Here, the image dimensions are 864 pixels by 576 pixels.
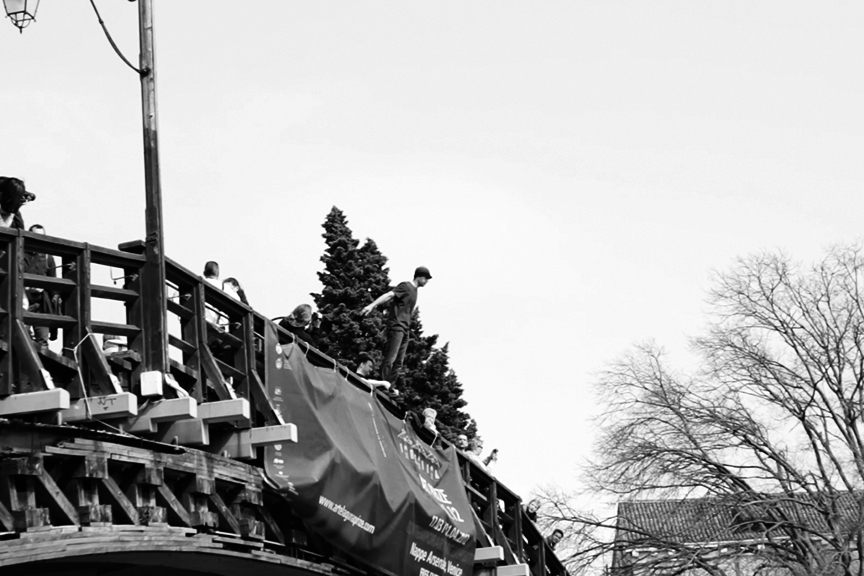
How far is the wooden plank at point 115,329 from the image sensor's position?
1088 centimetres

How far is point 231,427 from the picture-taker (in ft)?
40.8

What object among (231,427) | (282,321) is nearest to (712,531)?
(282,321)

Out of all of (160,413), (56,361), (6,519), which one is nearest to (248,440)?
(160,413)

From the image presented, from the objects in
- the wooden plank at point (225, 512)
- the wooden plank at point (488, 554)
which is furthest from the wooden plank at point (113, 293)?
the wooden plank at point (488, 554)

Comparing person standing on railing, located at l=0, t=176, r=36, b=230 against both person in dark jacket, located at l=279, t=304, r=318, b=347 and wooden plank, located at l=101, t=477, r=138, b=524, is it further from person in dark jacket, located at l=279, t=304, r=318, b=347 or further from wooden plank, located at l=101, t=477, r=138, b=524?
person in dark jacket, located at l=279, t=304, r=318, b=347

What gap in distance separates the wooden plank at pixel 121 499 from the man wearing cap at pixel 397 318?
6.98 metres

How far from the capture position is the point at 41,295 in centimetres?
1156

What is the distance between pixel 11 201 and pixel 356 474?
457cm

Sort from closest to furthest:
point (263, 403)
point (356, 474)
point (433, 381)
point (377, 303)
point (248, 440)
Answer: point (248, 440) < point (263, 403) < point (356, 474) < point (377, 303) < point (433, 381)

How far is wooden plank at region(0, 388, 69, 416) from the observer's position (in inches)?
379

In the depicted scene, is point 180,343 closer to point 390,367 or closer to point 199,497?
point 199,497

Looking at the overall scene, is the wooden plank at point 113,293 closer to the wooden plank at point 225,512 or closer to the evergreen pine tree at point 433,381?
the wooden plank at point 225,512

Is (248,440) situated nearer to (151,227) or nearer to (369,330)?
(151,227)

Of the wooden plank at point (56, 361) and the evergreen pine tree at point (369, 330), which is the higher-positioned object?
the evergreen pine tree at point (369, 330)
